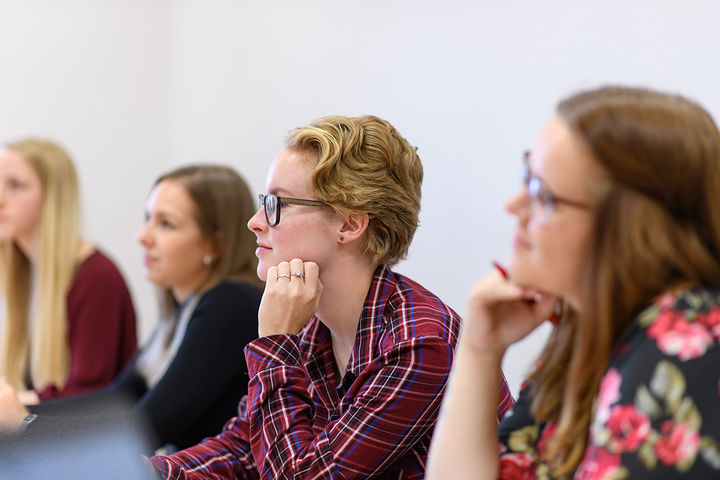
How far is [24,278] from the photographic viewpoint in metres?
2.83

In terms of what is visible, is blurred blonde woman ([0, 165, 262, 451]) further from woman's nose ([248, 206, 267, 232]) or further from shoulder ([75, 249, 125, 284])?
woman's nose ([248, 206, 267, 232])

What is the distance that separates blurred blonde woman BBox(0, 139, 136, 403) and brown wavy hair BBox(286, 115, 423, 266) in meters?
1.35

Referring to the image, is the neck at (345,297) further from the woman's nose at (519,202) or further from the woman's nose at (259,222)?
the woman's nose at (519,202)

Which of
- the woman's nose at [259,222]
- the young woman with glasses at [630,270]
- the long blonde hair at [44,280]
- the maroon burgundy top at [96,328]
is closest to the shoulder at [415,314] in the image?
the woman's nose at [259,222]

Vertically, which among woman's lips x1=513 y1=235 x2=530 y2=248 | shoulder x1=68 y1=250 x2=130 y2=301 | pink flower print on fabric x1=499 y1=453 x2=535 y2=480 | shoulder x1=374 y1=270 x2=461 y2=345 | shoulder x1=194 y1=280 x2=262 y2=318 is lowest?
shoulder x1=68 y1=250 x2=130 y2=301

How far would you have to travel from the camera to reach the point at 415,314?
4.59 ft

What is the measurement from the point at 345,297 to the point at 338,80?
3.95ft

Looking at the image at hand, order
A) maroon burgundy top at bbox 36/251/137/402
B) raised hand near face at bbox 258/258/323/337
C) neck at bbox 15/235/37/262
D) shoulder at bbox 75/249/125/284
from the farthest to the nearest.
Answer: neck at bbox 15/235/37/262
shoulder at bbox 75/249/125/284
maroon burgundy top at bbox 36/251/137/402
raised hand near face at bbox 258/258/323/337

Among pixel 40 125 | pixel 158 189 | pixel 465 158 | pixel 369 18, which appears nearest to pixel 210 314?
pixel 158 189

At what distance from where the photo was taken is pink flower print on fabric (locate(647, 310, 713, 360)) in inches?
33.9

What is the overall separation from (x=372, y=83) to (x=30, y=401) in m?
1.36

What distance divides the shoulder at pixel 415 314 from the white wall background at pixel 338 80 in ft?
1.31

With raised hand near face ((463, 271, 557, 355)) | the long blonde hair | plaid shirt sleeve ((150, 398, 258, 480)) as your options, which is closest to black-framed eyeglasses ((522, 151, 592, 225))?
raised hand near face ((463, 271, 557, 355))

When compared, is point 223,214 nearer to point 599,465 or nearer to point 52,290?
point 52,290
